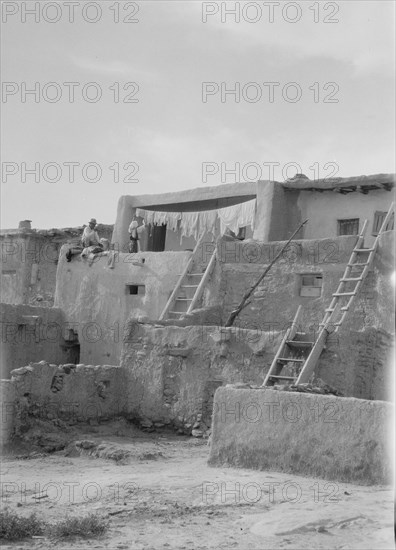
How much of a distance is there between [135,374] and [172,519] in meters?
7.44

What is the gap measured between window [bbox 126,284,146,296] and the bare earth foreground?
7094 mm

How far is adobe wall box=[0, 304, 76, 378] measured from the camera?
19.8m

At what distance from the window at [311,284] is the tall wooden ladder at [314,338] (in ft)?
1.69

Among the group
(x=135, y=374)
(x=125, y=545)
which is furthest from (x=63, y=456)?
(x=125, y=545)

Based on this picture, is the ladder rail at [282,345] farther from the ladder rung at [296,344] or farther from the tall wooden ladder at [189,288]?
the tall wooden ladder at [189,288]

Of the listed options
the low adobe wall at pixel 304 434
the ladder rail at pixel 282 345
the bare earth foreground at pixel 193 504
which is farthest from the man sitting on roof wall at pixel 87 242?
the low adobe wall at pixel 304 434

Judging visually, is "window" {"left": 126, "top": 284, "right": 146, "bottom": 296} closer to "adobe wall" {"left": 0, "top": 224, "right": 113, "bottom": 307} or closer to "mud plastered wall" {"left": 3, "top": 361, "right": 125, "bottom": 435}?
"mud plastered wall" {"left": 3, "top": 361, "right": 125, "bottom": 435}

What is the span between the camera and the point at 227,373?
51.9 ft

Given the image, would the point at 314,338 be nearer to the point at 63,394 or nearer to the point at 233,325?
the point at 233,325

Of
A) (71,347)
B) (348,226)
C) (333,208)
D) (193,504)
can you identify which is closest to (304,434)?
(193,504)

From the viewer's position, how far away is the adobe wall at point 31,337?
1977cm

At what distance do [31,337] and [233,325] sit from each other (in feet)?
18.2

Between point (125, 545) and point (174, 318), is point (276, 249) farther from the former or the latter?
point (125, 545)

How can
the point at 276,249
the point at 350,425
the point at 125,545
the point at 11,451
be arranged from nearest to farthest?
1. the point at 125,545
2. the point at 350,425
3. the point at 11,451
4. the point at 276,249
